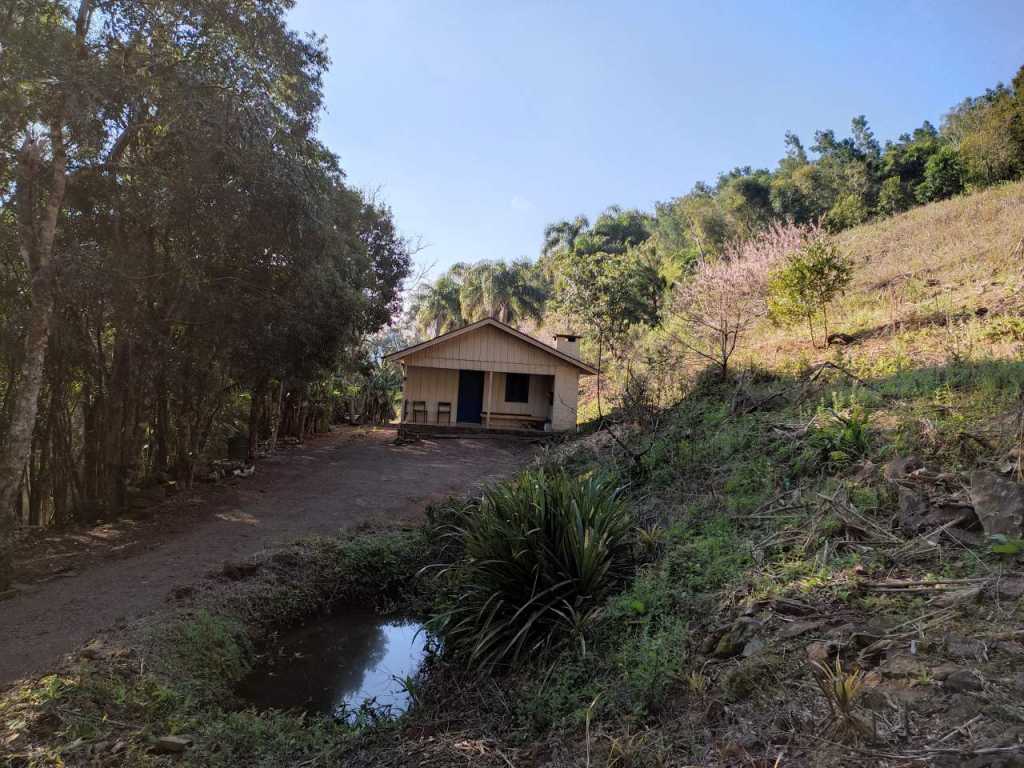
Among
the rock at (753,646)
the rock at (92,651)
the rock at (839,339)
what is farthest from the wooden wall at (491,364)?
the rock at (753,646)

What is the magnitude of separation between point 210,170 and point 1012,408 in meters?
9.88

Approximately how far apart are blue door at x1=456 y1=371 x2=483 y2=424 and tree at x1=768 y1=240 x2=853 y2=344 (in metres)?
11.7

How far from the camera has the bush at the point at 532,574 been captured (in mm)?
4957

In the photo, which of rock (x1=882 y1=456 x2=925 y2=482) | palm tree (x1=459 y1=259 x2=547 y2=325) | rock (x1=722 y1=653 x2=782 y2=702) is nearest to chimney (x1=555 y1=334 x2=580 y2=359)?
palm tree (x1=459 y1=259 x2=547 y2=325)

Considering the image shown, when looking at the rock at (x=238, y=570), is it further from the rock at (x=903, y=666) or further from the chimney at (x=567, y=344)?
the chimney at (x=567, y=344)

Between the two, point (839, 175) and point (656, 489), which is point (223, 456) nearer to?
point (656, 489)

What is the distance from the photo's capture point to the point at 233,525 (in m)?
9.97

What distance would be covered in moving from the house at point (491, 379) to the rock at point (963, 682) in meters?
17.4

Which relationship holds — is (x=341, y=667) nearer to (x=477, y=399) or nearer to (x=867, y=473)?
(x=867, y=473)

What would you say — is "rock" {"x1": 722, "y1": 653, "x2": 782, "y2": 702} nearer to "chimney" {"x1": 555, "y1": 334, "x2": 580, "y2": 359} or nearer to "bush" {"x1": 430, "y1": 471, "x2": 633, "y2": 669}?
"bush" {"x1": 430, "y1": 471, "x2": 633, "y2": 669}

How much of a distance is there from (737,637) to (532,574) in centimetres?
191

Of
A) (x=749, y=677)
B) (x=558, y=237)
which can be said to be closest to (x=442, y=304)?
(x=558, y=237)

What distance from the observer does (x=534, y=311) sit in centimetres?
3553

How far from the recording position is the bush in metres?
4.96
